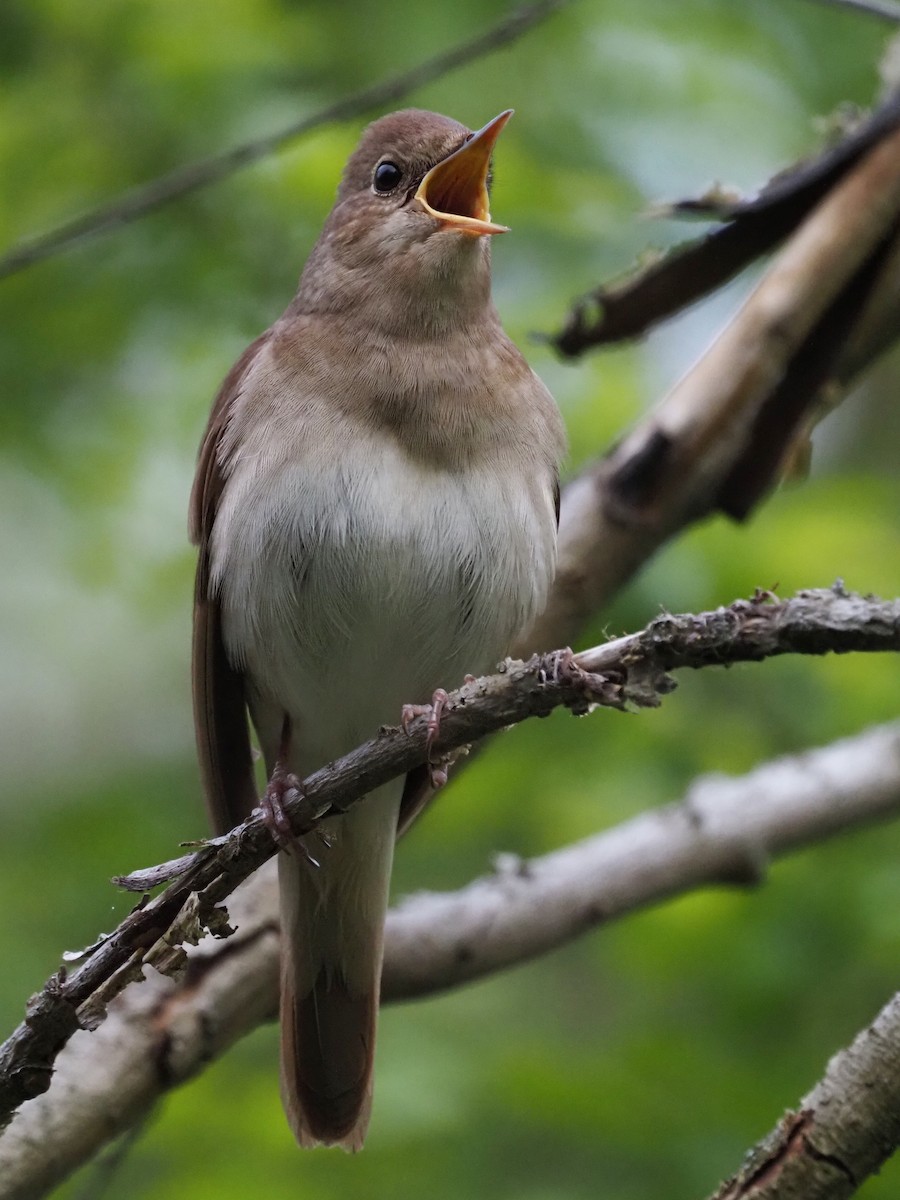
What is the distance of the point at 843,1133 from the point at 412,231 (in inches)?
107

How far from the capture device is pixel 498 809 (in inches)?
226

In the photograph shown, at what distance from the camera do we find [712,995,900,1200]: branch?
2650 mm

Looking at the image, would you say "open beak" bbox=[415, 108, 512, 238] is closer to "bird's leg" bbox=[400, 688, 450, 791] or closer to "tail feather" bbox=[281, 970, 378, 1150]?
"bird's leg" bbox=[400, 688, 450, 791]

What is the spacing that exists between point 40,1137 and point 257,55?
3752 millimetres

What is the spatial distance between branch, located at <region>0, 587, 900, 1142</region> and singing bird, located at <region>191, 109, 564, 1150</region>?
0.66m

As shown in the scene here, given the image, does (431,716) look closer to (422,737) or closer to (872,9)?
(422,737)

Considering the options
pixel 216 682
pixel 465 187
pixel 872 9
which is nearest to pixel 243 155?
pixel 465 187

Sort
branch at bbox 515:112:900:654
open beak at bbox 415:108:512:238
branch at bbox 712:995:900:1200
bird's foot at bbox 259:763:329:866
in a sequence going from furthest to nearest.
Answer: branch at bbox 515:112:900:654 → open beak at bbox 415:108:512:238 → bird's foot at bbox 259:763:329:866 → branch at bbox 712:995:900:1200

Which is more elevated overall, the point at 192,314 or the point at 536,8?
the point at 192,314

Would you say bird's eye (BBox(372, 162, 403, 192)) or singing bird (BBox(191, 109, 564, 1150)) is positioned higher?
bird's eye (BBox(372, 162, 403, 192))

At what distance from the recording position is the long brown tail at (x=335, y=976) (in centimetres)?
415

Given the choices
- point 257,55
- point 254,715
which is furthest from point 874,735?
point 257,55

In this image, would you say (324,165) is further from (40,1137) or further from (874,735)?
(40,1137)

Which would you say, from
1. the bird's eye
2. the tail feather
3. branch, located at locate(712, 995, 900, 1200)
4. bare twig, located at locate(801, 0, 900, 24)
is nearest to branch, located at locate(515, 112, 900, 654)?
bare twig, located at locate(801, 0, 900, 24)
